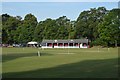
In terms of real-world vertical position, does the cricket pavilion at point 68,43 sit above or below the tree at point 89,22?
below

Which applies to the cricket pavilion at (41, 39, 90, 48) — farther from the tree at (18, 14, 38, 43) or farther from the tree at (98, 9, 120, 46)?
the tree at (98, 9, 120, 46)

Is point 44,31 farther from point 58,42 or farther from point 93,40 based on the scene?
point 93,40

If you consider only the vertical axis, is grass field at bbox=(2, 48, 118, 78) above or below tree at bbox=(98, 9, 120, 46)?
below

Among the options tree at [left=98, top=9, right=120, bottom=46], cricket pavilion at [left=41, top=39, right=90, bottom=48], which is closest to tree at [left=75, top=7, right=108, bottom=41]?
cricket pavilion at [left=41, top=39, right=90, bottom=48]

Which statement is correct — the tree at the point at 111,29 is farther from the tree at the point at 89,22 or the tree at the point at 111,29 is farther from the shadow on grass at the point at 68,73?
the shadow on grass at the point at 68,73

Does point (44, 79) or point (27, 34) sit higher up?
point (27, 34)

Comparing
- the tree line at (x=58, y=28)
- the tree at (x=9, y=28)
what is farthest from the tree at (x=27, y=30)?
the tree at (x=9, y=28)

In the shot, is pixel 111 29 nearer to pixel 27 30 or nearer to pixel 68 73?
pixel 27 30

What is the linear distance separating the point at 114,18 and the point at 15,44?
4680 cm

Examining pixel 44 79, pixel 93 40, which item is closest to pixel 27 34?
pixel 93 40

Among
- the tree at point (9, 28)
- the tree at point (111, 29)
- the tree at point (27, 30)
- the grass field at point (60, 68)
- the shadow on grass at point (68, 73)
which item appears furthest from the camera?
the tree at point (9, 28)

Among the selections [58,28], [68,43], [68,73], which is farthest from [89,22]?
[68,73]

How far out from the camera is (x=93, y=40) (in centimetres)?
11231

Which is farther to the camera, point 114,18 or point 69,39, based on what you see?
point 69,39
